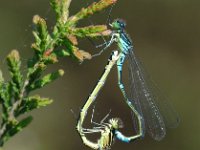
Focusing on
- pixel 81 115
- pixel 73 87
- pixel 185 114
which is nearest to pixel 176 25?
pixel 185 114

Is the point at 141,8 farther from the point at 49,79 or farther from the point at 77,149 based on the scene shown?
the point at 49,79

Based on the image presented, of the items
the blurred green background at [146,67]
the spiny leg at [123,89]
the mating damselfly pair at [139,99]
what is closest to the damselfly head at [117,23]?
the mating damselfly pair at [139,99]

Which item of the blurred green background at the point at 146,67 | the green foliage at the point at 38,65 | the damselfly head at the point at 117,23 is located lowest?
the green foliage at the point at 38,65

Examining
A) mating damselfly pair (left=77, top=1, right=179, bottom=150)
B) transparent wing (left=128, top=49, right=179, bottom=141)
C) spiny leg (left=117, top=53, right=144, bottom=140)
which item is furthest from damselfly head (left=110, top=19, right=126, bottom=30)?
transparent wing (left=128, top=49, right=179, bottom=141)

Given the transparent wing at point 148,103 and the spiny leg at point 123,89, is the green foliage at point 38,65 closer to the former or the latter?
the spiny leg at point 123,89

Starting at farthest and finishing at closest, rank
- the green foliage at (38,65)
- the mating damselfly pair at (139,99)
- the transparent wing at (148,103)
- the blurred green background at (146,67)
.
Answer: the blurred green background at (146,67) → the transparent wing at (148,103) → the mating damselfly pair at (139,99) → the green foliage at (38,65)

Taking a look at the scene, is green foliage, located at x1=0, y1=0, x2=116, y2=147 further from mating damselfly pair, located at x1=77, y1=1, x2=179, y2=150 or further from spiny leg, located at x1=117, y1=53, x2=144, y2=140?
spiny leg, located at x1=117, y1=53, x2=144, y2=140
